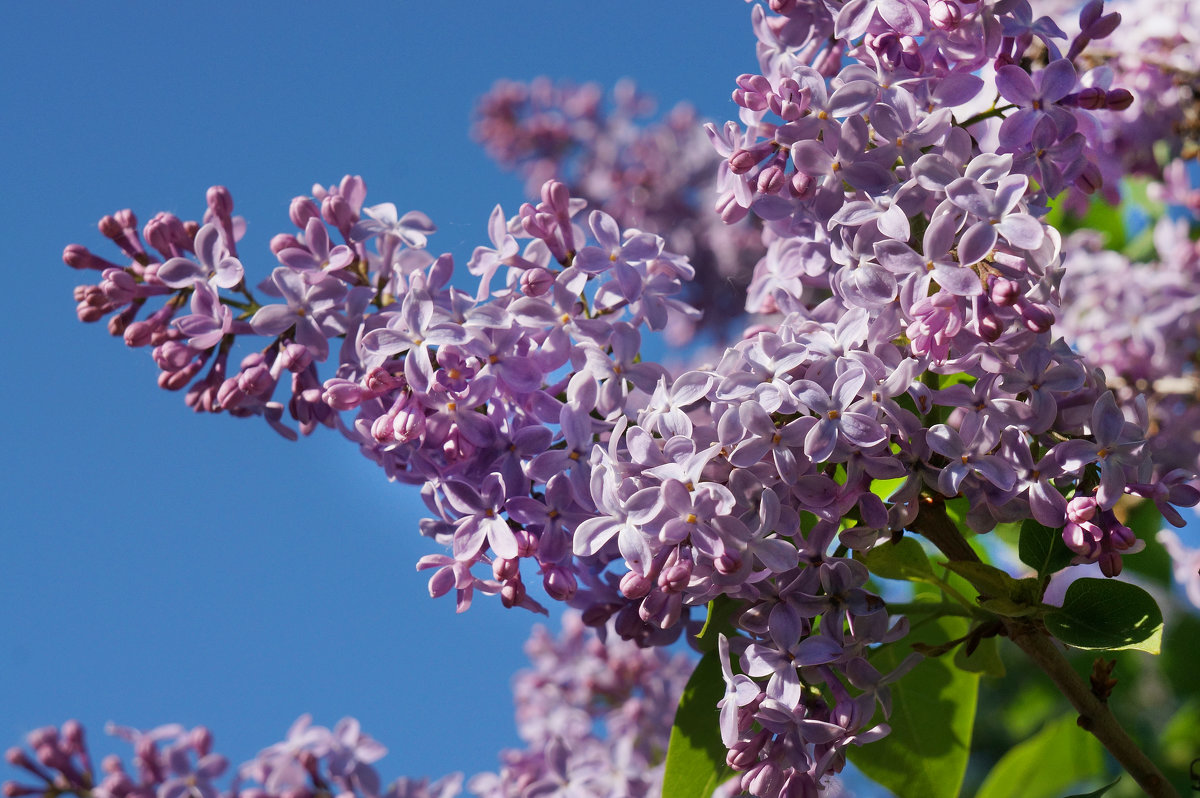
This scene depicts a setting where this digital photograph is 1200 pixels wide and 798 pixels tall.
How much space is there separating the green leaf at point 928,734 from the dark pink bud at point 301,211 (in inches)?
47.7

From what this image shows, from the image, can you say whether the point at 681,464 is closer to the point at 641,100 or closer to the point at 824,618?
the point at 824,618

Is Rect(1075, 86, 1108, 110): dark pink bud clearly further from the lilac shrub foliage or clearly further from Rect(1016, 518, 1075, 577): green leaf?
Rect(1016, 518, 1075, 577): green leaf

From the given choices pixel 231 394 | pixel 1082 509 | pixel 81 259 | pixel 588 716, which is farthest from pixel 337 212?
pixel 588 716

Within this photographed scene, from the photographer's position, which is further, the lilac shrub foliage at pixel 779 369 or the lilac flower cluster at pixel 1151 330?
the lilac flower cluster at pixel 1151 330

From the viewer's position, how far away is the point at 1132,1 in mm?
3369

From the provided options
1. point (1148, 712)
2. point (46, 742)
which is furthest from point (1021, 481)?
point (1148, 712)

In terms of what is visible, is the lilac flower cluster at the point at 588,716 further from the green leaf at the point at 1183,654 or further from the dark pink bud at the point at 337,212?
the green leaf at the point at 1183,654

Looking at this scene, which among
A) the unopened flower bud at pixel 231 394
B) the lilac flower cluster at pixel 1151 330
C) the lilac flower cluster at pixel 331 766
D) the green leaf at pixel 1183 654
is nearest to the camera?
the unopened flower bud at pixel 231 394

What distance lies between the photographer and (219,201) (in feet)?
5.37

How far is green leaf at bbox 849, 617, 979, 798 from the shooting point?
182 centimetres

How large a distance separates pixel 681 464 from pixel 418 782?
1.48 metres

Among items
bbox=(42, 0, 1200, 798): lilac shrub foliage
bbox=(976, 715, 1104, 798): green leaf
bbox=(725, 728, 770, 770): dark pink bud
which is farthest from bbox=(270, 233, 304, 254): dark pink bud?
bbox=(976, 715, 1104, 798): green leaf

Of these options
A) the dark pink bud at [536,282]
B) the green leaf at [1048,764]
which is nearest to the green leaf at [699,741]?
the dark pink bud at [536,282]

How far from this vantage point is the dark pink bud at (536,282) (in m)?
1.43
